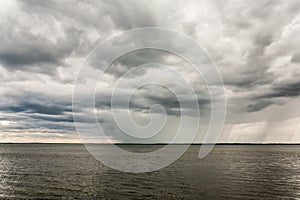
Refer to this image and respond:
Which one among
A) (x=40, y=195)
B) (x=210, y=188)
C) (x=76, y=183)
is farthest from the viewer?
(x=76, y=183)

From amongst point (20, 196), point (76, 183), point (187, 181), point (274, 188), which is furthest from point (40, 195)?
point (274, 188)

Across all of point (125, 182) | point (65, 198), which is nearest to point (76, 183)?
point (125, 182)

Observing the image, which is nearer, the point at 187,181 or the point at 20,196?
the point at 20,196

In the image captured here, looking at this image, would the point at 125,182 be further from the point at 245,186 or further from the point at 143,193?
A: the point at 245,186

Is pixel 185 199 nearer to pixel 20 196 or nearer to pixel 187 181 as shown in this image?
pixel 187 181

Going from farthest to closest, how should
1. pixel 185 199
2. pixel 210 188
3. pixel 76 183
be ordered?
pixel 76 183
pixel 210 188
pixel 185 199

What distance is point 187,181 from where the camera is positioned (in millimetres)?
65688

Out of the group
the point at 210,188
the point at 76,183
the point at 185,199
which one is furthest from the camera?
the point at 76,183

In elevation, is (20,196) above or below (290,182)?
below

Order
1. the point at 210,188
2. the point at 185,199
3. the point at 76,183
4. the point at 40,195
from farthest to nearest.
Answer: the point at 76,183 < the point at 210,188 < the point at 40,195 < the point at 185,199

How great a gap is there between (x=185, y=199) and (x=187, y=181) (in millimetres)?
19108

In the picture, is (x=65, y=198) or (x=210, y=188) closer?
(x=65, y=198)

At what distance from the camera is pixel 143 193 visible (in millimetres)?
51969

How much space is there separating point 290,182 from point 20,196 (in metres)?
60.4
